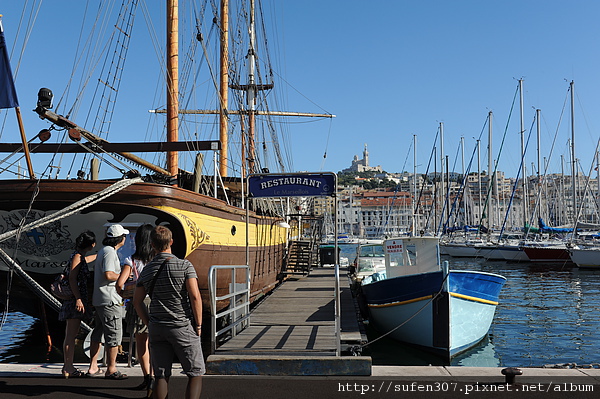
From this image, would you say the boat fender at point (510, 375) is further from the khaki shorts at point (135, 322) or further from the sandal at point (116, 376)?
the sandal at point (116, 376)

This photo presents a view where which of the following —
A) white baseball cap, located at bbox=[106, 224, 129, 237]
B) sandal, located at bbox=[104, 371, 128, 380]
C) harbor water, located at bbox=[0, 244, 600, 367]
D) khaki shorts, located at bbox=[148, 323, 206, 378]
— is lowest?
harbor water, located at bbox=[0, 244, 600, 367]

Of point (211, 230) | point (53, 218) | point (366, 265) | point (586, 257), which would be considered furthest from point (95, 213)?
point (586, 257)

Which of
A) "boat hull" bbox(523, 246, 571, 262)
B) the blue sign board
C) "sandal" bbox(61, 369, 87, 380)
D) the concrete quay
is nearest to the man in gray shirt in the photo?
the concrete quay

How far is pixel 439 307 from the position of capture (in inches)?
527

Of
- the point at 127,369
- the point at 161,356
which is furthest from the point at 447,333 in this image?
the point at 161,356

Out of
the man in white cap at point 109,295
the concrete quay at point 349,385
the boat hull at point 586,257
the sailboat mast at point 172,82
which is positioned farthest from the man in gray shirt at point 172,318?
the boat hull at point 586,257

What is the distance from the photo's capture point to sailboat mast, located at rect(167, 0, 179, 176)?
55.6 ft

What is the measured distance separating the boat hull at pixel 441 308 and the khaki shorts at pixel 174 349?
8059mm

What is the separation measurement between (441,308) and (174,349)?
9000 millimetres

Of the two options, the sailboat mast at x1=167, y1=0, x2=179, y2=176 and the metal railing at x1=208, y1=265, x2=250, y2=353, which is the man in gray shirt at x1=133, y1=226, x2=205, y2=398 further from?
the sailboat mast at x1=167, y1=0, x2=179, y2=176

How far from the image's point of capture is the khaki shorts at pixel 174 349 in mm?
5559

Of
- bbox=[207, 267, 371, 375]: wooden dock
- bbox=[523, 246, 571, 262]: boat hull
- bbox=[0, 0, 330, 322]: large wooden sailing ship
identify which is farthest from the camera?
bbox=[523, 246, 571, 262]: boat hull

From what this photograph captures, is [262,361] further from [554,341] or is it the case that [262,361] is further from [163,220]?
[554,341]

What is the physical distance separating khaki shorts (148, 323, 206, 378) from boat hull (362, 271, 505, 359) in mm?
8059
